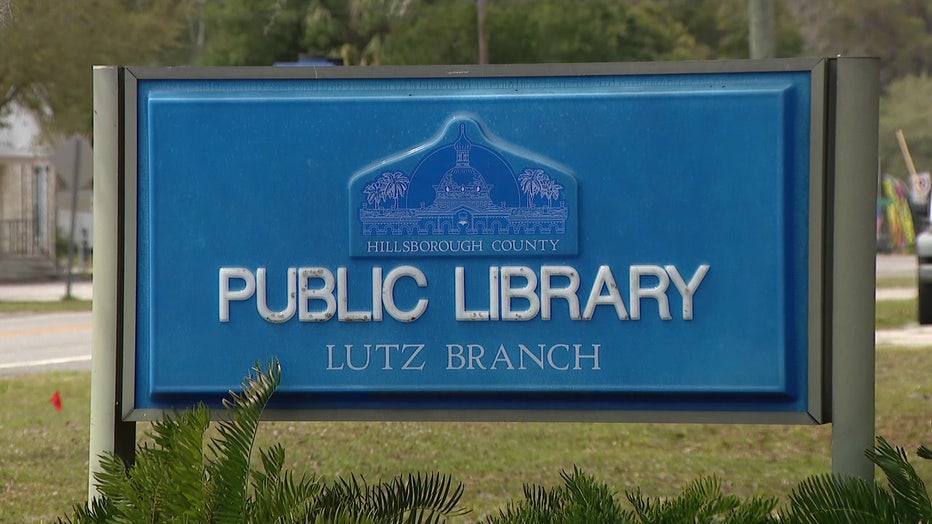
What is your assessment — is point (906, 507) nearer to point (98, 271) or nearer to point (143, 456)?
point (143, 456)

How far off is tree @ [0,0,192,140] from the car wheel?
982cm

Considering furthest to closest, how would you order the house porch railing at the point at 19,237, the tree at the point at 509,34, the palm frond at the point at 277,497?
1. the house porch railing at the point at 19,237
2. the tree at the point at 509,34
3. the palm frond at the point at 277,497

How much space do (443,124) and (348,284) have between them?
0.61 m

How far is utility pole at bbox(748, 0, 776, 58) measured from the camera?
15078 mm

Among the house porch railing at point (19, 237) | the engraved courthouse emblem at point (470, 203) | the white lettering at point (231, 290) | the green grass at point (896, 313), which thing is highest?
the house porch railing at point (19, 237)

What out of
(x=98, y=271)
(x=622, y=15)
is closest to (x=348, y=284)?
(x=98, y=271)

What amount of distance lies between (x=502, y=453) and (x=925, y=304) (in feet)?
34.4

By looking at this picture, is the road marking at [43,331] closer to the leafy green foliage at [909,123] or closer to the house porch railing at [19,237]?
the house porch railing at [19,237]

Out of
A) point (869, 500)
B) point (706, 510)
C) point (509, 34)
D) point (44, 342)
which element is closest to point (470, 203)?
point (706, 510)

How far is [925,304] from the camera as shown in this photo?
1702cm

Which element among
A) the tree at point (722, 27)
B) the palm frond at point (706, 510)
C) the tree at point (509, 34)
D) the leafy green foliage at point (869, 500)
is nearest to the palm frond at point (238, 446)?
the palm frond at point (706, 510)

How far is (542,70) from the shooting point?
15.2 ft

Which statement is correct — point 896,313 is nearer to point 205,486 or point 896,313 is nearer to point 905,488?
point 905,488

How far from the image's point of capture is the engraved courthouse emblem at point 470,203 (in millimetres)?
4609
